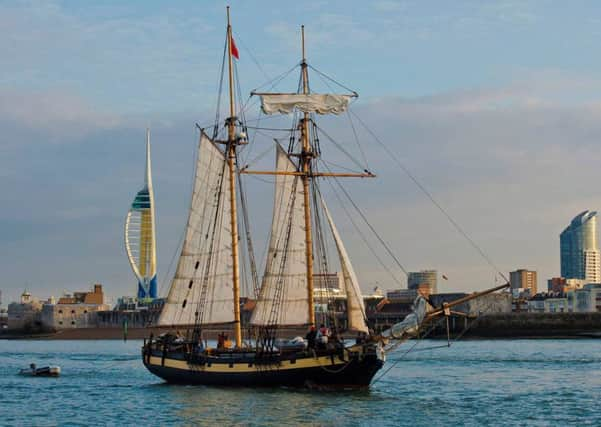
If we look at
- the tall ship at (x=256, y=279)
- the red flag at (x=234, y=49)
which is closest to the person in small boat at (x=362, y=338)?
the tall ship at (x=256, y=279)

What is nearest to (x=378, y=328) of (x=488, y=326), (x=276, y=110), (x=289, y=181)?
(x=289, y=181)

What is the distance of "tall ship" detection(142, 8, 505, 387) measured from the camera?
66.6 metres

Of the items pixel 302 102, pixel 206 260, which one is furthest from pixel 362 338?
pixel 302 102

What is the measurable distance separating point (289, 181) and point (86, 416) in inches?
964

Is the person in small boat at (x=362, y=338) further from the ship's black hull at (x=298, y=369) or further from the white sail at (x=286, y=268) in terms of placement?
the white sail at (x=286, y=268)

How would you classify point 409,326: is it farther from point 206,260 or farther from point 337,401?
point 206,260

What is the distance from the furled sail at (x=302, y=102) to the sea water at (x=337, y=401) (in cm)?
1999

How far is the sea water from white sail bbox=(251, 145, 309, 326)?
690 cm

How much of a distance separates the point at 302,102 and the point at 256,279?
13.7m

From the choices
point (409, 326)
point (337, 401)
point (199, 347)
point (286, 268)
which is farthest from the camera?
point (286, 268)

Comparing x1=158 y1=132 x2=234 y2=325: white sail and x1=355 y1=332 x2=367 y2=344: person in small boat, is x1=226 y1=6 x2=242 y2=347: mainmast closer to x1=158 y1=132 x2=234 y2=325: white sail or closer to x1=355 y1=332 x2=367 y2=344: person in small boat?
x1=158 y1=132 x2=234 y2=325: white sail

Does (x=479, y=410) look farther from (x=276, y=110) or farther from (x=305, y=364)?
(x=276, y=110)

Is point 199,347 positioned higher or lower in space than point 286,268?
lower

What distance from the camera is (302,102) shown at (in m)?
74.6
